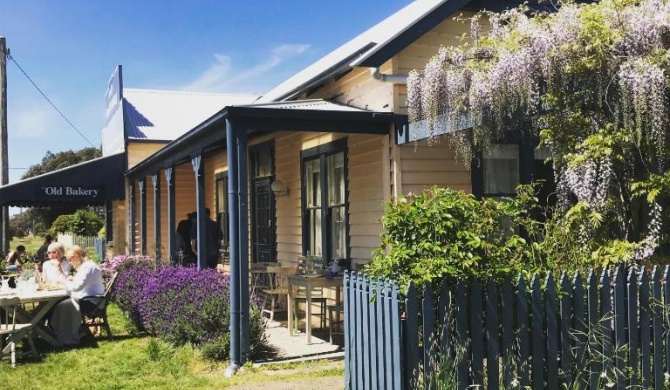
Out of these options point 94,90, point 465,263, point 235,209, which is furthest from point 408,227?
point 94,90

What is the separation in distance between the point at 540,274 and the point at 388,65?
431 centimetres

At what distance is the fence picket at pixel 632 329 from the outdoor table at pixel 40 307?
701cm

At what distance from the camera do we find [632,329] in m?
5.00

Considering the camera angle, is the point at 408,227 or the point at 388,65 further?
the point at 388,65

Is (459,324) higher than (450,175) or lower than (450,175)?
lower

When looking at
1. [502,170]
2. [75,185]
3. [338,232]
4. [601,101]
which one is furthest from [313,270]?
[75,185]

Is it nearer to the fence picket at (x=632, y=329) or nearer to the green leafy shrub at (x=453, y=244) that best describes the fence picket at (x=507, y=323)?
the green leafy shrub at (x=453, y=244)

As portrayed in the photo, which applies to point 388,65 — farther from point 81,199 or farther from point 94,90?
point 94,90

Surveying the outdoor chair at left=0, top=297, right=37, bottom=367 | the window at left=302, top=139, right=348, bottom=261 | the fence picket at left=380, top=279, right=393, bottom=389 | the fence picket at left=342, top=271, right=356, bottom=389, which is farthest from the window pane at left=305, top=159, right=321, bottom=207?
the fence picket at left=380, top=279, right=393, bottom=389

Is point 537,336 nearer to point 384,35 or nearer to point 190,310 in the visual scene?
point 190,310

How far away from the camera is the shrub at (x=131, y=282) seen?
1030cm

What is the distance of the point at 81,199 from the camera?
1903 cm

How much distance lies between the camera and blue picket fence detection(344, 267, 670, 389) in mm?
4516

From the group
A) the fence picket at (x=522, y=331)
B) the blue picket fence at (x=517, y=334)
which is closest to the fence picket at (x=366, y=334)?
the blue picket fence at (x=517, y=334)
